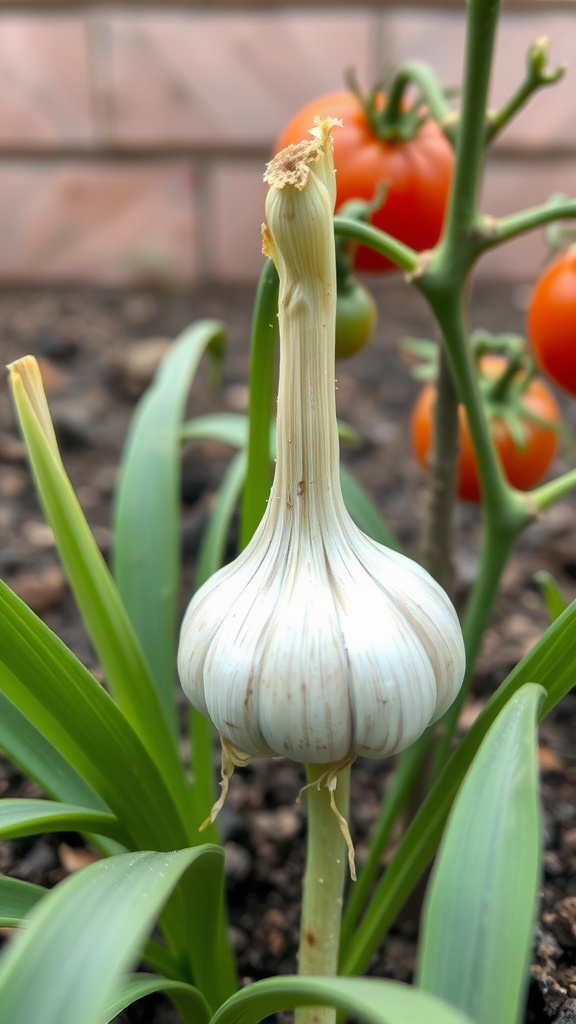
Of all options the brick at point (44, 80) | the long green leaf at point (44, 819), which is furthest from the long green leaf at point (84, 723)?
the brick at point (44, 80)

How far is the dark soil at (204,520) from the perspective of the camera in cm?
60

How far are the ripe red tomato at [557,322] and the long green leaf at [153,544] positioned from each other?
0.26 meters

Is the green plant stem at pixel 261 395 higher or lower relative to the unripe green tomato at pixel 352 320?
lower

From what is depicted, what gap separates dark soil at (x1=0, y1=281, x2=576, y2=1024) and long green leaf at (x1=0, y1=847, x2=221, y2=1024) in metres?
0.27

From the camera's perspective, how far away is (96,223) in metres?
1.52

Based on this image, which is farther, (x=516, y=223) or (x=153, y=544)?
(x=153, y=544)

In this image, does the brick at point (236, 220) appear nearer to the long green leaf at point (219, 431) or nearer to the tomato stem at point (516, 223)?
the long green leaf at point (219, 431)

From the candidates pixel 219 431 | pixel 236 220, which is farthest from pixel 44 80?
pixel 219 431

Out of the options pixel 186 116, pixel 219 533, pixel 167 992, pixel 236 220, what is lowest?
pixel 167 992

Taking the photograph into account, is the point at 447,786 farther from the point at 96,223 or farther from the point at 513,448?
the point at 96,223

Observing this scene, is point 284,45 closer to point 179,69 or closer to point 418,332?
point 179,69

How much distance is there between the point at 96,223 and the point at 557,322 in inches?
44.0

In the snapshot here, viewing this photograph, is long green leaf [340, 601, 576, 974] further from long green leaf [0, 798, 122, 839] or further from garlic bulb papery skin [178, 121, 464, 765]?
long green leaf [0, 798, 122, 839]

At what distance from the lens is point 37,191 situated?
4.92 ft
